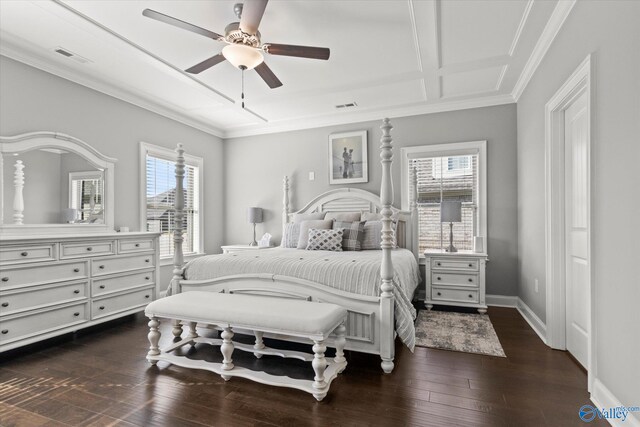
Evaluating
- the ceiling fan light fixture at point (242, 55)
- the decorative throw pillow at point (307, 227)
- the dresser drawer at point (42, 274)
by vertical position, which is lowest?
the dresser drawer at point (42, 274)

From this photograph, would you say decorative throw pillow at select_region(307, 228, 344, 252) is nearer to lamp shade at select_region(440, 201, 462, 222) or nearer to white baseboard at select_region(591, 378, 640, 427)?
lamp shade at select_region(440, 201, 462, 222)

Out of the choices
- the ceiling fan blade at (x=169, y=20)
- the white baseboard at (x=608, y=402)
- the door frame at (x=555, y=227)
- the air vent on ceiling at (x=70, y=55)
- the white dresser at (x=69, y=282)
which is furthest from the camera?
the air vent on ceiling at (x=70, y=55)

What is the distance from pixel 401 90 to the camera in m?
4.14

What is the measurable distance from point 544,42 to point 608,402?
2.84 metres

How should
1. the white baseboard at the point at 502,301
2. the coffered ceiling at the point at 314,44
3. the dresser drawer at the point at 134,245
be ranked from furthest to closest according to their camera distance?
the white baseboard at the point at 502,301 → the dresser drawer at the point at 134,245 → the coffered ceiling at the point at 314,44

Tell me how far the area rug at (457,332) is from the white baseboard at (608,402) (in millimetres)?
755

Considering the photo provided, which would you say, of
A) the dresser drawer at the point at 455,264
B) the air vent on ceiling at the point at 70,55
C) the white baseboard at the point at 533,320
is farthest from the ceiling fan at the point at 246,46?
the white baseboard at the point at 533,320

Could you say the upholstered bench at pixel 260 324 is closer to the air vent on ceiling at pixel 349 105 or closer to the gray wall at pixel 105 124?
the gray wall at pixel 105 124

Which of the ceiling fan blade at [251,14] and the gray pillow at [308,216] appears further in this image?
the gray pillow at [308,216]

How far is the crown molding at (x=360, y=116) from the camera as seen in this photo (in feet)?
14.3

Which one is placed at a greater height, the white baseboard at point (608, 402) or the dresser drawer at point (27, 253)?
the dresser drawer at point (27, 253)

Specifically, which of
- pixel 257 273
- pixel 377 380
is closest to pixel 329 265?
pixel 257 273

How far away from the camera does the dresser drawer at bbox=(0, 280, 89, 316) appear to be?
2645mm

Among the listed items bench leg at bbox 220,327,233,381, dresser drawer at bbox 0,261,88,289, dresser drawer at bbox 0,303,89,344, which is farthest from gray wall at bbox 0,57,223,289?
bench leg at bbox 220,327,233,381
